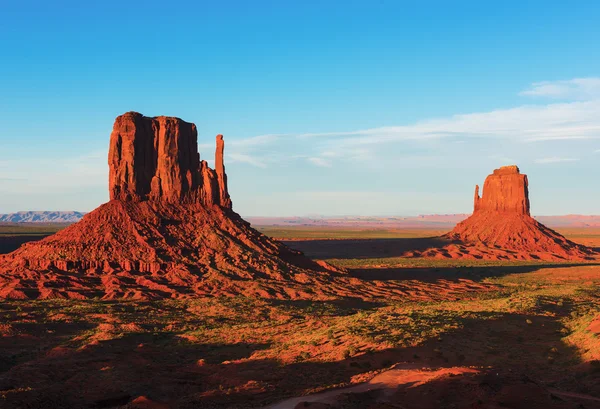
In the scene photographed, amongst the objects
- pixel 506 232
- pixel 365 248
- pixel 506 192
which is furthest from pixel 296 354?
pixel 506 192

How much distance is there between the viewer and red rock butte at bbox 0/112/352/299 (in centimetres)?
4816

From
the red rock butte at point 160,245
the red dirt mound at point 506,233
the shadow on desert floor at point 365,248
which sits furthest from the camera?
the shadow on desert floor at point 365,248

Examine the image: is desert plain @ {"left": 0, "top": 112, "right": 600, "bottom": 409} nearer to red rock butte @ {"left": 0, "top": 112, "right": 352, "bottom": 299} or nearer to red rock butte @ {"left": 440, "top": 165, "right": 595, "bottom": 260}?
red rock butte @ {"left": 0, "top": 112, "right": 352, "bottom": 299}

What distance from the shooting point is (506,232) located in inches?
4380

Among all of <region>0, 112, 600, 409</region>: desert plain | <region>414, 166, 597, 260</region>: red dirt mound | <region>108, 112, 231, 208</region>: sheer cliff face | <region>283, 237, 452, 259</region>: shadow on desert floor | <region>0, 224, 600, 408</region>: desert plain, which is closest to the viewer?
<region>0, 224, 600, 408</region>: desert plain

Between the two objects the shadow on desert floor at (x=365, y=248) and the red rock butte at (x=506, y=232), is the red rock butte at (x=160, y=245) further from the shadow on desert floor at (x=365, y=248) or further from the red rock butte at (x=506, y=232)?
the red rock butte at (x=506, y=232)

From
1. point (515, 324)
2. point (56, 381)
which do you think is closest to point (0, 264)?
point (56, 381)

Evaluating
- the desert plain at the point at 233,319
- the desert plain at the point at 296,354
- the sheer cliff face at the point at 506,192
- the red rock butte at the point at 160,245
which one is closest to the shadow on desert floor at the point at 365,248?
the sheer cliff face at the point at 506,192

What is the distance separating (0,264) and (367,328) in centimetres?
3855

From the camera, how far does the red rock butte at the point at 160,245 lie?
48156 millimetres

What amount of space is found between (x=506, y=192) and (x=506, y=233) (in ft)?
33.7

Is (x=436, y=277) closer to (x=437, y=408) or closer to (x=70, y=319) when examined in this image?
(x=70, y=319)

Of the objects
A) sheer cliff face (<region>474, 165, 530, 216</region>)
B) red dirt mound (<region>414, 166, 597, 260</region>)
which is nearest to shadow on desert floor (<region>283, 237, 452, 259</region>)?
red dirt mound (<region>414, 166, 597, 260</region>)

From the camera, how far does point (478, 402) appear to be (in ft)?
55.1
